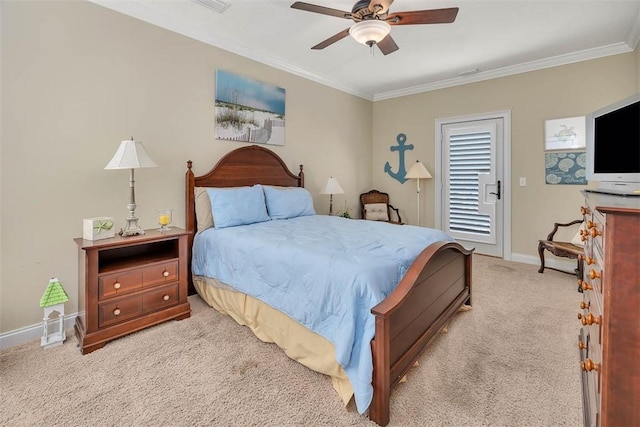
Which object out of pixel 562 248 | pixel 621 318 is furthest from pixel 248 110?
pixel 562 248

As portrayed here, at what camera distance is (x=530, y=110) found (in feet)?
13.0

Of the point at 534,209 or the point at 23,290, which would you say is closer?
the point at 23,290

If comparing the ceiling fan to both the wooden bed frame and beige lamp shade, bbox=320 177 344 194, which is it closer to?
the wooden bed frame

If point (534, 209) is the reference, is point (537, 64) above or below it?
above

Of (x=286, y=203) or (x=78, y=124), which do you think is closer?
(x=78, y=124)

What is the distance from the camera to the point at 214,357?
6.53 feet

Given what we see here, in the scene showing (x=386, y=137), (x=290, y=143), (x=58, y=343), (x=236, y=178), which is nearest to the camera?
(x=58, y=343)

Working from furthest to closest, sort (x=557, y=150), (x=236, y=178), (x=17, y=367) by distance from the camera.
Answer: (x=557, y=150), (x=236, y=178), (x=17, y=367)

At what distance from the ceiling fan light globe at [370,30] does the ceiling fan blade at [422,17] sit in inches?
2.4

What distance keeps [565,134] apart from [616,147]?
7.63 feet

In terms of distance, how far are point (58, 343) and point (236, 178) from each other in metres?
2.04

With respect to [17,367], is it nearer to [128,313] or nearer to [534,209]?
[128,313]

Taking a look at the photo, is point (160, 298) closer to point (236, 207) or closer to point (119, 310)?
point (119, 310)

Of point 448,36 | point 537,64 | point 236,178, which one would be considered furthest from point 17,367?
point 537,64
